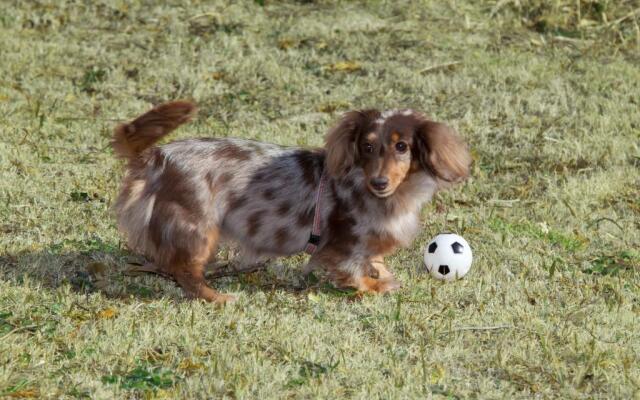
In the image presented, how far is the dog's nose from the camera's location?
5.59 meters

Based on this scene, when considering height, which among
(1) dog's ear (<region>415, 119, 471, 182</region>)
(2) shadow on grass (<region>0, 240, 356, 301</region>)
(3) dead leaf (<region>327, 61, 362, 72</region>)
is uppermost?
A: (1) dog's ear (<region>415, 119, 471, 182</region>)

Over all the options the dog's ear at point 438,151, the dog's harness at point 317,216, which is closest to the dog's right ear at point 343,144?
the dog's harness at point 317,216

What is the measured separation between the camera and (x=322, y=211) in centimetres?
602

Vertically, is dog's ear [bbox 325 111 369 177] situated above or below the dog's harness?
above

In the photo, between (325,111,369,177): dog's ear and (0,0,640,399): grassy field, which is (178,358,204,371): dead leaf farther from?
(325,111,369,177): dog's ear

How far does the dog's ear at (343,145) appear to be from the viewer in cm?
581

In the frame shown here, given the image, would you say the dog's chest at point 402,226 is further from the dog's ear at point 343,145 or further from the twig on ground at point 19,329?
the twig on ground at point 19,329

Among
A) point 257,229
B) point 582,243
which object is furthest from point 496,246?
point 257,229

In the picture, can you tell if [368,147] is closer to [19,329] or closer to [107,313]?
[107,313]

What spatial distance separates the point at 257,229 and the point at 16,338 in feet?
5.33

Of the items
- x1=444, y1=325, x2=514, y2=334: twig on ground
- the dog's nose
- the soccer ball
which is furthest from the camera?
the soccer ball

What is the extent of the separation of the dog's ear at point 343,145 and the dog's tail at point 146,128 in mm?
909

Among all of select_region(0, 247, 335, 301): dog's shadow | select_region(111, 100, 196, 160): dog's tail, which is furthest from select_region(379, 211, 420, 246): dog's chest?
select_region(111, 100, 196, 160): dog's tail

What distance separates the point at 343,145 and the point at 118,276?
5.48ft
